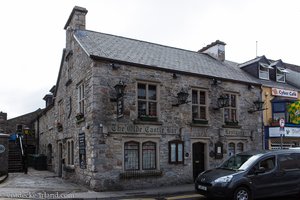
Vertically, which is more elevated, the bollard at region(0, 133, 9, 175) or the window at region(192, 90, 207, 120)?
the window at region(192, 90, 207, 120)

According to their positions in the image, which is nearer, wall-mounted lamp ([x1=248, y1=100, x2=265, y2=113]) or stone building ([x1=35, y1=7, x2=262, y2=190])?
stone building ([x1=35, y1=7, x2=262, y2=190])

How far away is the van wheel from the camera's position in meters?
10.4

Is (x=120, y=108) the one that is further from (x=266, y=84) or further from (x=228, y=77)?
(x=266, y=84)

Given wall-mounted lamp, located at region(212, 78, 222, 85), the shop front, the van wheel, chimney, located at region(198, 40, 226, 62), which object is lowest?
the van wheel

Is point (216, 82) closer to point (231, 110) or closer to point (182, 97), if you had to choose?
point (231, 110)

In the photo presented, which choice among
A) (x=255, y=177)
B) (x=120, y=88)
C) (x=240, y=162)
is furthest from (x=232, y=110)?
(x=255, y=177)

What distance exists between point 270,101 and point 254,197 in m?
10.6

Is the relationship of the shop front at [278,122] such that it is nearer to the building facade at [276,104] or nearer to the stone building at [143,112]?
the building facade at [276,104]

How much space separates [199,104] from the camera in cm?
1709

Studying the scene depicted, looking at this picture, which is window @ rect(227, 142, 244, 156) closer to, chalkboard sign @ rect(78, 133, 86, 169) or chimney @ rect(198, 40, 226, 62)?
chimney @ rect(198, 40, 226, 62)

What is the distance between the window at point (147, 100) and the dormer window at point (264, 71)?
9155 mm

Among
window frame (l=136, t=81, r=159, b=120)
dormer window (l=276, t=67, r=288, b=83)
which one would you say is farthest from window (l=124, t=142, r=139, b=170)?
dormer window (l=276, t=67, r=288, b=83)

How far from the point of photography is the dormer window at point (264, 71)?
21556 mm

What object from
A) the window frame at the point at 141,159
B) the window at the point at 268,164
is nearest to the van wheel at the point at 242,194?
the window at the point at 268,164
